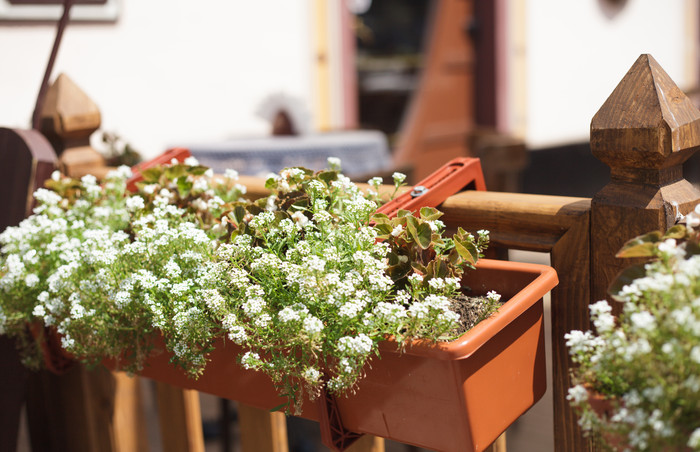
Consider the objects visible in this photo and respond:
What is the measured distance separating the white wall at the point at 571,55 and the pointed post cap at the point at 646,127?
4807 mm

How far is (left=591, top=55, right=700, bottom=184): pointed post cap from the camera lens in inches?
37.3

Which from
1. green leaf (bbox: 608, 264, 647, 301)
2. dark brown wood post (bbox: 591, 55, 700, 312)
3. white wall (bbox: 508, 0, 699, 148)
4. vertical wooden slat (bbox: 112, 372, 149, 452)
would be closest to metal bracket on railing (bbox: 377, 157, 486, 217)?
dark brown wood post (bbox: 591, 55, 700, 312)

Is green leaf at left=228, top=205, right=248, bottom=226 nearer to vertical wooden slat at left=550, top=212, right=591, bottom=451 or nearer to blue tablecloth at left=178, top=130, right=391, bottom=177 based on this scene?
vertical wooden slat at left=550, top=212, right=591, bottom=451

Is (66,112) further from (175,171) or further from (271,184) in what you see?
(271,184)

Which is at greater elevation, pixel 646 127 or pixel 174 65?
pixel 174 65

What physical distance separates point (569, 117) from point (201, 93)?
11.9 ft

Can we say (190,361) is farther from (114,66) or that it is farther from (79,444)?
(114,66)

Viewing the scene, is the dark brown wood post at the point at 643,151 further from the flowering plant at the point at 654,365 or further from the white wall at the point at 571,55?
the white wall at the point at 571,55

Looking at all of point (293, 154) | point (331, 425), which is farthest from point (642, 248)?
point (293, 154)

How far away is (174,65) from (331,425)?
3.01 metres

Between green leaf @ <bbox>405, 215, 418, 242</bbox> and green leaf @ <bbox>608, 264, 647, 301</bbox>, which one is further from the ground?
green leaf @ <bbox>405, 215, 418, 242</bbox>

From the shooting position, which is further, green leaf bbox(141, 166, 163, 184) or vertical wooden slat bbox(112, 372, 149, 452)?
vertical wooden slat bbox(112, 372, 149, 452)

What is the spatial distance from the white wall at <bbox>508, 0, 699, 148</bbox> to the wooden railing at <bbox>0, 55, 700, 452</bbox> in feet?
15.4

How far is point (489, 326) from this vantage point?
0.88 meters
